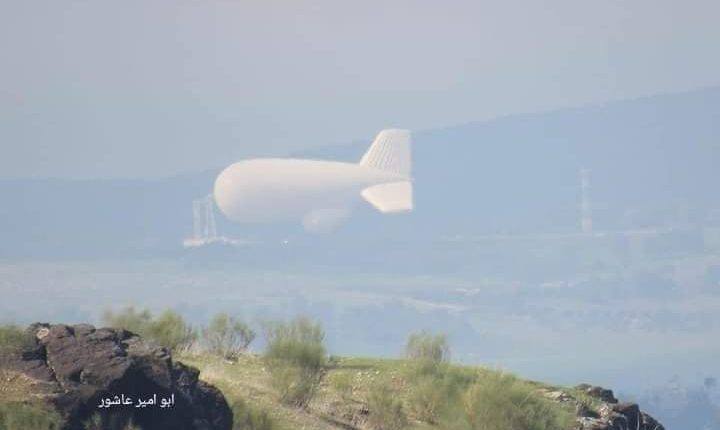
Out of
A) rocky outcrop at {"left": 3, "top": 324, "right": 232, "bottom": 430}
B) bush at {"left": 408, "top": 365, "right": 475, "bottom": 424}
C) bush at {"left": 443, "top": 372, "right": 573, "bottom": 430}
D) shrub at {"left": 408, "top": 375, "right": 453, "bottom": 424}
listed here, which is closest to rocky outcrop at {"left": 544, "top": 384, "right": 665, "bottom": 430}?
bush at {"left": 443, "top": 372, "right": 573, "bottom": 430}

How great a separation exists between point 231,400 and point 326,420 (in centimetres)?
234

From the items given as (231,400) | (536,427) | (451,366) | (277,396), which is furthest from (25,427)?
(451,366)

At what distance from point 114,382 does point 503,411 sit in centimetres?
788

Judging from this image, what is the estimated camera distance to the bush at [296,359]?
3034 centimetres

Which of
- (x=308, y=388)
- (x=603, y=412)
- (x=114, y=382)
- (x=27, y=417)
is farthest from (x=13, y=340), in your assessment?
(x=603, y=412)

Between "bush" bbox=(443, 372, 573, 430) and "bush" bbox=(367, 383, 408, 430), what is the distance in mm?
1006

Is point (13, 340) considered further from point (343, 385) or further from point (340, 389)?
point (343, 385)

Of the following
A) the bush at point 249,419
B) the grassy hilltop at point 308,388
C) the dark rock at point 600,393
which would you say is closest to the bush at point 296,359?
the grassy hilltop at point 308,388

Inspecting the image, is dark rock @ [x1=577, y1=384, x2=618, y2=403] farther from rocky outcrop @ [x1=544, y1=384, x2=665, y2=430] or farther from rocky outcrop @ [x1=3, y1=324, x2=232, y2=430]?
rocky outcrop @ [x1=3, y1=324, x2=232, y2=430]

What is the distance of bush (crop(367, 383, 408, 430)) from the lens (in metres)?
30.0

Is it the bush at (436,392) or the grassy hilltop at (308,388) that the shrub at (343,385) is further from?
the bush at (436,392)

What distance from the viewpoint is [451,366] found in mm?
34250

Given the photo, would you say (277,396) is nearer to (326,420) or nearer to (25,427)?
(326,420)

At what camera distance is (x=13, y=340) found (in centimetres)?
2589
